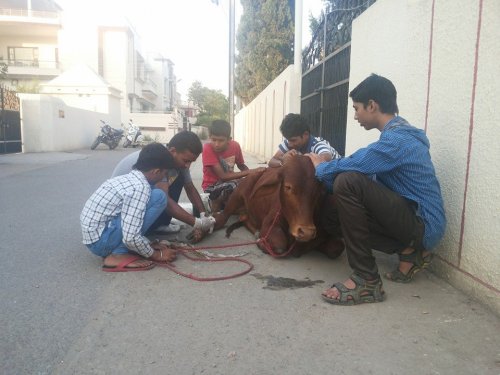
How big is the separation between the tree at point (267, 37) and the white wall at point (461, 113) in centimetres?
2035

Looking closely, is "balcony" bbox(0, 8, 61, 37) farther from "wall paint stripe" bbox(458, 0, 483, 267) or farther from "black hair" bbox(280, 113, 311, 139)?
"wall paint stripe" bbox(458, 0, 483, 267)

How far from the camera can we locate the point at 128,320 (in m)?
2.65

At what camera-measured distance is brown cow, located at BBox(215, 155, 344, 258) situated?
333 centimetres

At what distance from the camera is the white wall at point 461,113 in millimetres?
2723

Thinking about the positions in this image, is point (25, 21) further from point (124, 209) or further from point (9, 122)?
point (124, 209)

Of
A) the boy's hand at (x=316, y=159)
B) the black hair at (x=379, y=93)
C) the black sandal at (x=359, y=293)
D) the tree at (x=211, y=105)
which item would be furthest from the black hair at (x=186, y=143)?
the tree at (x=211, y=105)

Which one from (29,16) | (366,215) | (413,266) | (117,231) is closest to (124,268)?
(117,231)

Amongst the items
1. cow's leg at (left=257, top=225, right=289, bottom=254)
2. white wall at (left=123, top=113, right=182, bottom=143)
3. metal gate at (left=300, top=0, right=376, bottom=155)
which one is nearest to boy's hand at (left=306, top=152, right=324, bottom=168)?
cow's leg at (left=257, top=225, right=289, bottom=254)

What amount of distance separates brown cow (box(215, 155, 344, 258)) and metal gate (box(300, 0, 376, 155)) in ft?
6.72

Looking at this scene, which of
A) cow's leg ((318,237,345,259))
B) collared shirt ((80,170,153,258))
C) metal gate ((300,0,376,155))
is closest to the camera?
collared shirt ((80,170,153,258))

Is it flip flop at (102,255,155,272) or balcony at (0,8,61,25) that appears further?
balcony at (0,8,61,25)

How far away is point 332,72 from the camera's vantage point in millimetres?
6750

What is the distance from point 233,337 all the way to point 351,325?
26.0 inches

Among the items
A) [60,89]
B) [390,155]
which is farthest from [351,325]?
[60,89]
